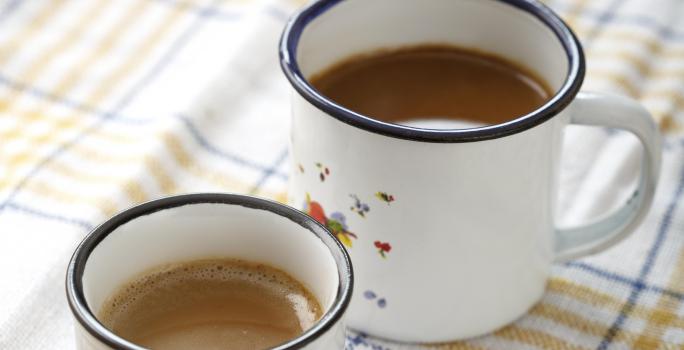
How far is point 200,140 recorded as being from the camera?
45.5 inches

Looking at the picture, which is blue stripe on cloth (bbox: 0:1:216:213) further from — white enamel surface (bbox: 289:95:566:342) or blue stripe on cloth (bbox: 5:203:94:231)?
white enamel surface (bbox: 289:95:566:342)

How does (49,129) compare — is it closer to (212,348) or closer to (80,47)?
(80,47)

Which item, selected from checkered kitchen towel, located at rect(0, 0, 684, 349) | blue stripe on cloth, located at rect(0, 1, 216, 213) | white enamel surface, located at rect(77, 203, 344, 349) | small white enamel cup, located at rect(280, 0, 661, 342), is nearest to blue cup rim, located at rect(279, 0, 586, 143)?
small white enamel cup, located at rect(280, 0, 661, 342)

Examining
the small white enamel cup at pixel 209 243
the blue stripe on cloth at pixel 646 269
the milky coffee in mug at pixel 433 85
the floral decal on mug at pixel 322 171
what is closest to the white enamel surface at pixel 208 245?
the small white enamel cup at pixel 209 243

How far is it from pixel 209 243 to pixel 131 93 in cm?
49

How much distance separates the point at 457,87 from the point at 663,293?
0.26 metres

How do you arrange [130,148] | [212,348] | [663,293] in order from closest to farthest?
[212,348] → [663,293] → [130,148]

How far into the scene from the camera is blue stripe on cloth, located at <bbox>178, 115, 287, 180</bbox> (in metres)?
1.13

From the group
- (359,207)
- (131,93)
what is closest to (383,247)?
(359,207)

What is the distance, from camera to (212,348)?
71 centimetres

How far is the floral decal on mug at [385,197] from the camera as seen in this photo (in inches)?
32.1

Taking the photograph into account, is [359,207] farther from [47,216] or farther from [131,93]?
[131,93]

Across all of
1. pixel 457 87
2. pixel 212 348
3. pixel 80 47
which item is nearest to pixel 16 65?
pixel 80 47

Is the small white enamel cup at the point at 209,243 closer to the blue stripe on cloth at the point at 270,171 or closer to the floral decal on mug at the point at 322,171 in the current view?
the floral decal on mug at the point at 322,171
